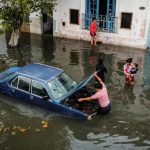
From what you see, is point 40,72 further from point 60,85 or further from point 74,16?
point 74,16

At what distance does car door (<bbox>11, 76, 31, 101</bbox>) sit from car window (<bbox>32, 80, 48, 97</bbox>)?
232mm

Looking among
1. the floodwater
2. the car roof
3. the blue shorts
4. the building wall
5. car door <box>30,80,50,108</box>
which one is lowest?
the floodwater

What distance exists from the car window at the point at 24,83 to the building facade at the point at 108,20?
938 centimetres

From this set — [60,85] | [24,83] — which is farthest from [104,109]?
[24,83]

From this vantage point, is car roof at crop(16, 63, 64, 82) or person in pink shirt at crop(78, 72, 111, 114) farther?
car roof at crop(16, 63, 64, 82)

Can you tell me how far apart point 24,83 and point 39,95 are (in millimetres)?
816

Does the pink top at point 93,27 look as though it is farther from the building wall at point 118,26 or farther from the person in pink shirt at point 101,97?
the person in pink shirt at point 101,97

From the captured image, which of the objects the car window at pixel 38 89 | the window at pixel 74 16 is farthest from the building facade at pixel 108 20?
the car window at pixel 38 89

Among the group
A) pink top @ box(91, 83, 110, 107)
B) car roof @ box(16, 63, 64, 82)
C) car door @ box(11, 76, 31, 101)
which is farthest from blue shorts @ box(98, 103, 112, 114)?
car door @ box(11, 76, 31, 101)

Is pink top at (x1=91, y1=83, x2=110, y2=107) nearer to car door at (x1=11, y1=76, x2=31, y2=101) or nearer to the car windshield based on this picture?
the car windshield

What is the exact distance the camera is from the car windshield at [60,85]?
10867mm

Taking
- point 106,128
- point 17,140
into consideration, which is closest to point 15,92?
point 17,140

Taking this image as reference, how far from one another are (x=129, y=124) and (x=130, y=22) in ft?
31.1

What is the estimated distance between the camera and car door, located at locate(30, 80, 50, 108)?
1081cm
